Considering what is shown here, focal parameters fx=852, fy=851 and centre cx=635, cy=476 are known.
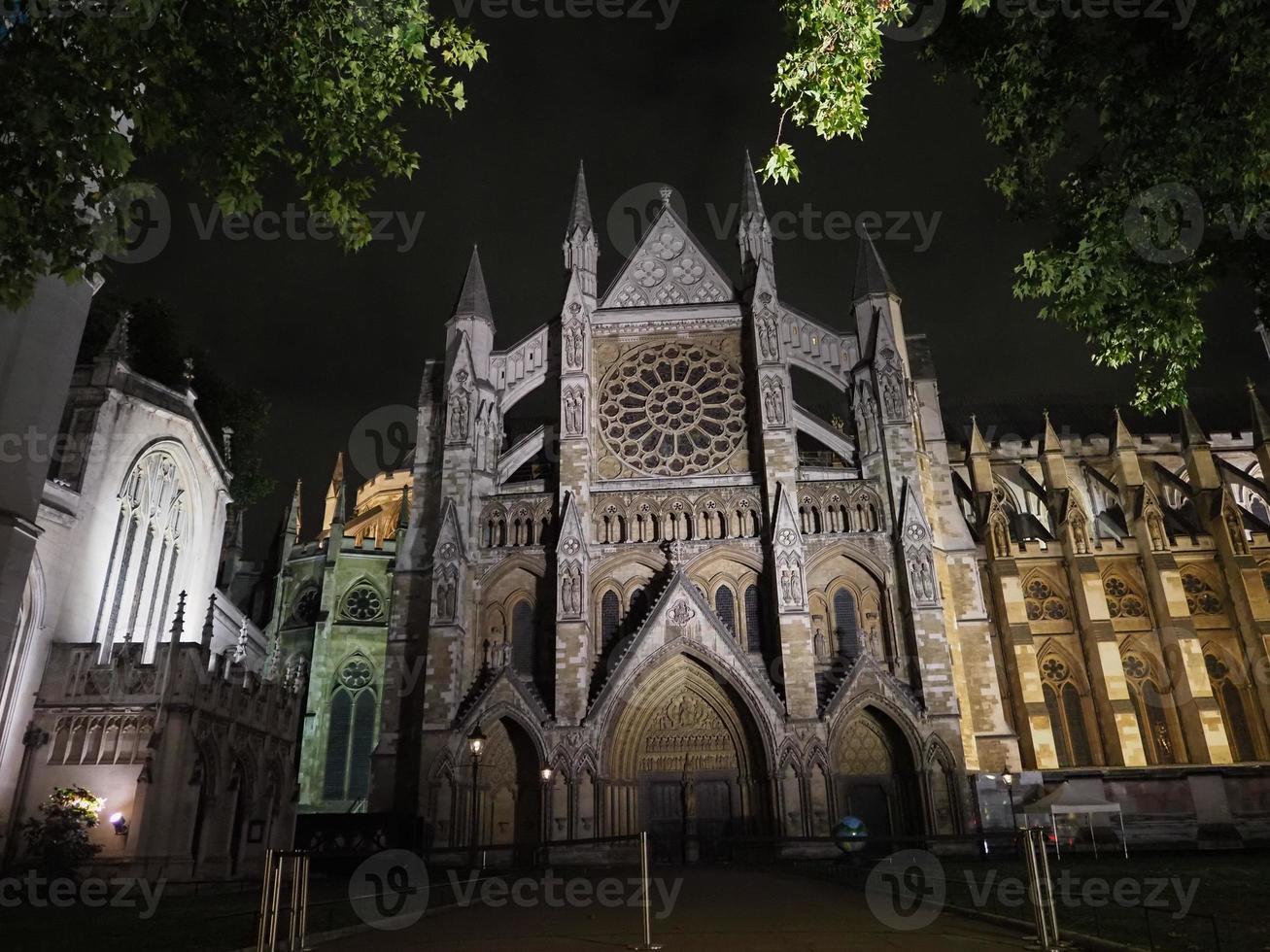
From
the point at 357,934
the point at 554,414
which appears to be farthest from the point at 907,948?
the point at 554,414

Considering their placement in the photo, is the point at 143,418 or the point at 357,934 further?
the point at 143,418

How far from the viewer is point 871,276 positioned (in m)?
29.6

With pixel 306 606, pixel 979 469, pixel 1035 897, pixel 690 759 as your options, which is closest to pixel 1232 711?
pixel 979 469

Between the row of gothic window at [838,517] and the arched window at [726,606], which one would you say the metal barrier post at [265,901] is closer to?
the arched window at [726,606]

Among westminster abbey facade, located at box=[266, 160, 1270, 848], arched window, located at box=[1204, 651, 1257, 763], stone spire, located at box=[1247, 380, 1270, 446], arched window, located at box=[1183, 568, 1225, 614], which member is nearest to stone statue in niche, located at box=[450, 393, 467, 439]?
westminster abbey facade, located at box=[266, 160, 1270, 848]

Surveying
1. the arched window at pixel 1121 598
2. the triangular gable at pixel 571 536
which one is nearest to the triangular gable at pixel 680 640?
the triangular gable at pixel 571 536

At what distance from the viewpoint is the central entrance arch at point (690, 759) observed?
77.6 feet

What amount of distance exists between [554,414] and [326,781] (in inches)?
640

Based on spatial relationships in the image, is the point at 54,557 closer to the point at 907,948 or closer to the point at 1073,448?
the point at 907,948

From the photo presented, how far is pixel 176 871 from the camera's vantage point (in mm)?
15930

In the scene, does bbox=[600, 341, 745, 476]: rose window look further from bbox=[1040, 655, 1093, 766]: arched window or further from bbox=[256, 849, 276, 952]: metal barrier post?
bbox=[256, 849, 276, 952]: metal barrier post

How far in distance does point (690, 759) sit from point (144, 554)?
50.8 ft

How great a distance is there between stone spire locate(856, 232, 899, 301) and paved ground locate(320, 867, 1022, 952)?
2107cm

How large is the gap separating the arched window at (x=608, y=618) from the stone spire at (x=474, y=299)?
10884mm
